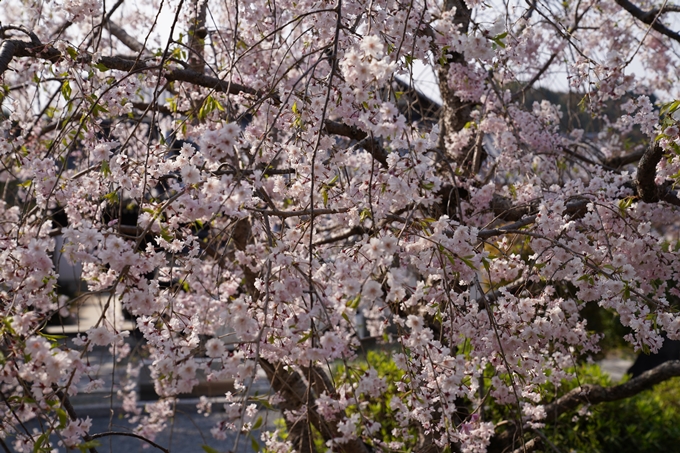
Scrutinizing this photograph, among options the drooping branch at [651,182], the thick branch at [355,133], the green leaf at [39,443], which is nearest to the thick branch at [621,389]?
the drooping branch at [651,182]

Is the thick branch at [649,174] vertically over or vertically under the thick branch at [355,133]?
over

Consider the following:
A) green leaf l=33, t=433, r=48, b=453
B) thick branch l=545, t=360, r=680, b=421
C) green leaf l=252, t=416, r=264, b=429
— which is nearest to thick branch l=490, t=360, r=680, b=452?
thick branch l=545, t=360, r=680, b=421

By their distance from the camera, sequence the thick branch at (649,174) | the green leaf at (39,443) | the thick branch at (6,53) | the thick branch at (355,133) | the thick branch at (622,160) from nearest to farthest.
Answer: the green leaf at (39,443) → the thick branch at (6,53) → the thick branch at (649,174) → the thick branch at (355,133) → the thick branch at (622,160)

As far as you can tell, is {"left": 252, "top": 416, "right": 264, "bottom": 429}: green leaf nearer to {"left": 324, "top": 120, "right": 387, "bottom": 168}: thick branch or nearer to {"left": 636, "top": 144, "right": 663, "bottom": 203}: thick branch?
{"left": 324, "top": 120, "right": 387, "bottom": 168}: thick branch

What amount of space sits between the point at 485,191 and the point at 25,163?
2.22 m

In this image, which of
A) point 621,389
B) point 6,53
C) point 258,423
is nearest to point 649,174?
point 621,389

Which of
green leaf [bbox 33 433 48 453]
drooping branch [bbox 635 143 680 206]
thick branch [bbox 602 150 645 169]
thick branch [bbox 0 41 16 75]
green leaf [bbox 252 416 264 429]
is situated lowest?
green leaf [bbox 33 433 48 453]

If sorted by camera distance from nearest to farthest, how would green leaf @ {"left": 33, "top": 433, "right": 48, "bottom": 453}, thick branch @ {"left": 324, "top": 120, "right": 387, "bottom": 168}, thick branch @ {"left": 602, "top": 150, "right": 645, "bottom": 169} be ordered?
green leaf @ {"left": 33, "top": 433, "right": 48, "bottom": 453}
thick branch @ {"left": 324, "top": 120, "right": 387, "bottom": 168}
thick branch @ {"left": 602, "top": 150, "right": 645, "bottom": 169}

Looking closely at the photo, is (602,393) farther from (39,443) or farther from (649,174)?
(39,443)

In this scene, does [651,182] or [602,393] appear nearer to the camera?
[651,182]

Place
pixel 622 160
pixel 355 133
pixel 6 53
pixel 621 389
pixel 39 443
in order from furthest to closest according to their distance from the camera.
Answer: pixel 622 160, pixel 621 389, pixel 355 133, pixel 6 53, pixel 39 443

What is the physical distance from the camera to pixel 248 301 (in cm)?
211

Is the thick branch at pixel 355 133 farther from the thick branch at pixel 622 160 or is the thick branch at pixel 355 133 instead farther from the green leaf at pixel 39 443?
the green leaf at pixel 39 443

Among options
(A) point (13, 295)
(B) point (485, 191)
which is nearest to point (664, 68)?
(B) point (485, 191)
